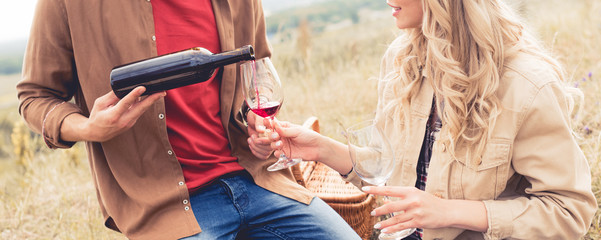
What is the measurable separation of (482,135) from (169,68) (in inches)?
49.2

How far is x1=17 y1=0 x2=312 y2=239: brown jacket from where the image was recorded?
2.05 m

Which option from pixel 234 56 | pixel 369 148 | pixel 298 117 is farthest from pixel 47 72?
pixel 298 117

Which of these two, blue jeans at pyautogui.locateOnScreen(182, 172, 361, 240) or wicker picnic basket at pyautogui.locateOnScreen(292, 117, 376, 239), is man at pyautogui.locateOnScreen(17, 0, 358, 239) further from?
wicker picnic basket at pyautogui.locateOnScreen(292, 117, 376, 239)

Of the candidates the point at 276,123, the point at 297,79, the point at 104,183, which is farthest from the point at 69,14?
the point at 297,79

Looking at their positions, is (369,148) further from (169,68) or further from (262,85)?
(169,68)

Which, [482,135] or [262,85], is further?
[262,85]

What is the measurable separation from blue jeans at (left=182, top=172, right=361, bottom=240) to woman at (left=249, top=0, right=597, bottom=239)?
35 centimetres

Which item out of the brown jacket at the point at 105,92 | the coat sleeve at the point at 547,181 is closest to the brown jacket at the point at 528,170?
the coat sleeve at the point at 547,181

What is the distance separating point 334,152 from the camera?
2.27m

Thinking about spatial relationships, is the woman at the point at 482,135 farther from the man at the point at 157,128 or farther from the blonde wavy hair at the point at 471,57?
the man at the point at 157,128

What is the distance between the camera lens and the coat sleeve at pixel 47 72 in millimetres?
2029

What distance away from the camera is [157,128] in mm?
2164

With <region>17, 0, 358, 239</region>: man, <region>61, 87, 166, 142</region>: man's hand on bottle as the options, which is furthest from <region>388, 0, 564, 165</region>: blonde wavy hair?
<region>61, 87, 166, 142</region>: man's hand on bottle

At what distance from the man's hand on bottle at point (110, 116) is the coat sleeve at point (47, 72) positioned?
104 millimetres
